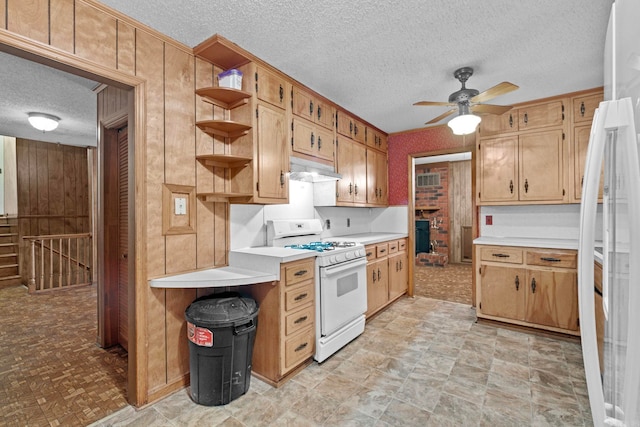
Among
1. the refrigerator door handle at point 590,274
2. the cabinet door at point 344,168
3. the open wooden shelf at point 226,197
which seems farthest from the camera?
the cabinet door at point 344,168

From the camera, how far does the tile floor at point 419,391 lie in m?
1.88

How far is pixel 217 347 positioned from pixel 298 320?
655mm

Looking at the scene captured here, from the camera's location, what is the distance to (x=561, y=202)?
128 inches

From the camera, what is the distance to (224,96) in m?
2.41

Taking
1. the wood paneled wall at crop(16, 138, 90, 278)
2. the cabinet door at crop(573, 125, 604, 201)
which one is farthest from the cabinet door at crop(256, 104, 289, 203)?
the wood paneled wall at crop(16, 138, 90, 278)

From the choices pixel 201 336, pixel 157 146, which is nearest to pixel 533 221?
pixel 201 336

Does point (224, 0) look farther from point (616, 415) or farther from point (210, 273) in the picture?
point (616, 415)

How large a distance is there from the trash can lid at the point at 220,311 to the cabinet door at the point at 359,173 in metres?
2.15

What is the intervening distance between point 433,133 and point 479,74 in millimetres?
1644

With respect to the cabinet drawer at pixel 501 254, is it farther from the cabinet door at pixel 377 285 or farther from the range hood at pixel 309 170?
the range hood at pixel 309 170

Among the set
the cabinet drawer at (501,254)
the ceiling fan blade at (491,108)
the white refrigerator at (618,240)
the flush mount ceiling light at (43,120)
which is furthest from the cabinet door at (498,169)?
the flush mount ceiling light at (43,120)

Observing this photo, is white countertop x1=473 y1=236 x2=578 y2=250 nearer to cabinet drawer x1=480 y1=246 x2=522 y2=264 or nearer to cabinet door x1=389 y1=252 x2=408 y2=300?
cabinet drawer x1=480 y1=246 x2=522 y2=264

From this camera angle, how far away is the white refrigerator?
569 millimetres

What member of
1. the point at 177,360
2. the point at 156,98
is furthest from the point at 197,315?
the point at 156,98
